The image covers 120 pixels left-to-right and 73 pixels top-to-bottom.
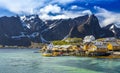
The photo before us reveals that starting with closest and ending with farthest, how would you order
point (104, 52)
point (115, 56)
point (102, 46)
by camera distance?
point (115, 56) < point (104, 52) < point (102, 46)

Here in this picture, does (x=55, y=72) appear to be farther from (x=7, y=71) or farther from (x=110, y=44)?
(x=110, y=44)

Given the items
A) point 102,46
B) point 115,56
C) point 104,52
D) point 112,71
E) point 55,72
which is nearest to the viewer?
point 55,72

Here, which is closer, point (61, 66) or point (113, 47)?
point (61, 66)

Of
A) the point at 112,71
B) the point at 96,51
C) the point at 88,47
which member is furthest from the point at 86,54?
the point at 112,71

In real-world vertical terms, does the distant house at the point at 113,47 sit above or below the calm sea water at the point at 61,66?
above

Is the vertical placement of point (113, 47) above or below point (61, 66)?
above

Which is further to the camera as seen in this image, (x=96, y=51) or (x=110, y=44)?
(x=110, y=44)

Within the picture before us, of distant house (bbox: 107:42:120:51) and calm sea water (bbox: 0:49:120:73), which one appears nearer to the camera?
calm sea water (bbox: 0:49:120:73)

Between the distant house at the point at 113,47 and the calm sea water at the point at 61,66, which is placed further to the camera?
the distant house at the point at 113,47

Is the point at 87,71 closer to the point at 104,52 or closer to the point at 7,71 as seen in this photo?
the point at 7,71

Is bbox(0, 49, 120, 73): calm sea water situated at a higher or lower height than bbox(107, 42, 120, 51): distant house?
lower
